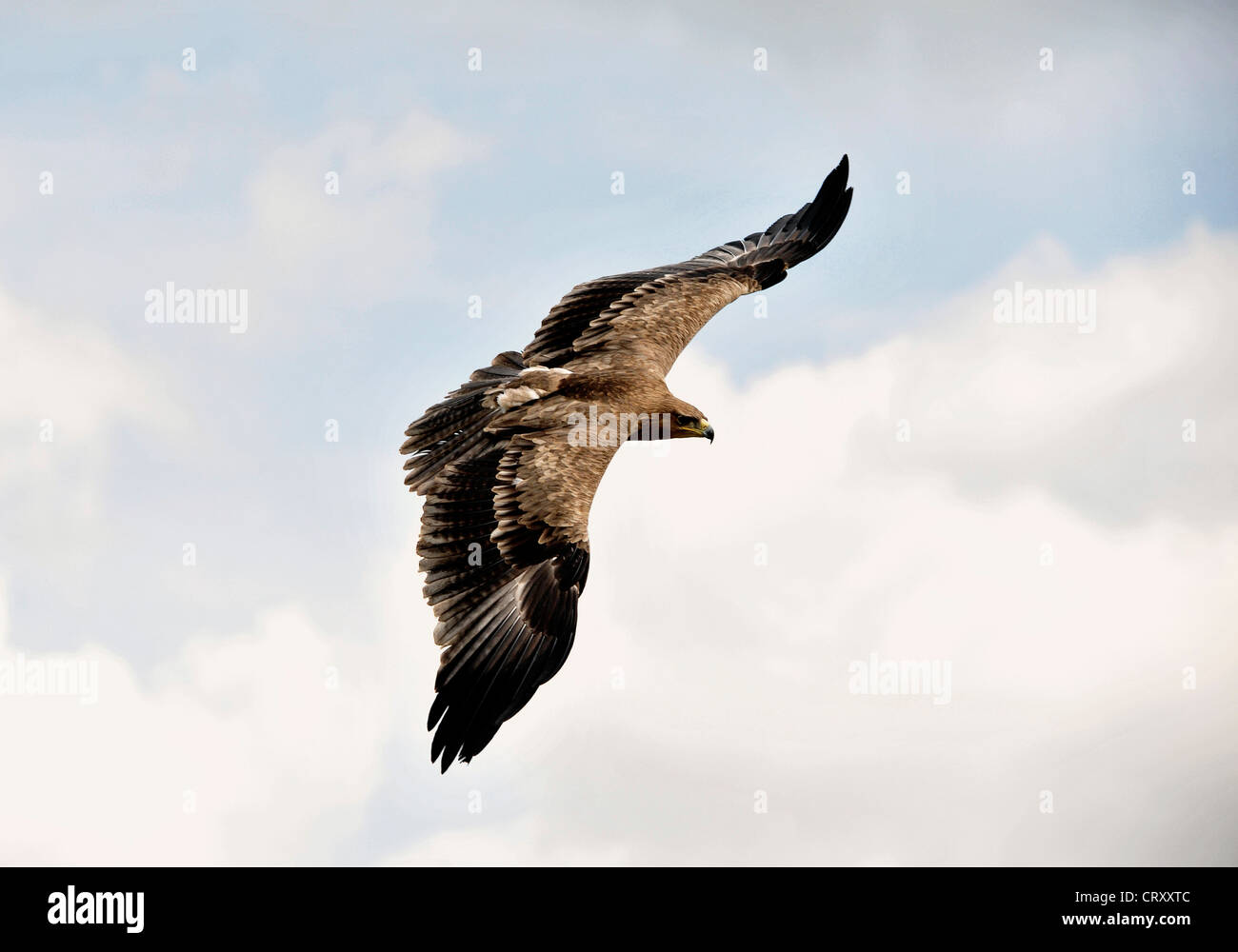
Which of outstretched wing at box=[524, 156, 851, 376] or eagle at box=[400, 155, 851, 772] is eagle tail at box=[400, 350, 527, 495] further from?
outstretched wing at box=[524, 156, 851, 376]

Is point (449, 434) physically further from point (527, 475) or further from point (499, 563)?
point (499, 563)

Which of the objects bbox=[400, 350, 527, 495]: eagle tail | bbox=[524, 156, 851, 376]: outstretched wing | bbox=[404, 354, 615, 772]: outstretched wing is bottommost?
bbox=[404, 354, 615, 772]: outstretched wing

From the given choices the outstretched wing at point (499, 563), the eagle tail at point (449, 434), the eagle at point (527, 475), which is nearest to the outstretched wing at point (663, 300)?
the eagle at point (527, 475)

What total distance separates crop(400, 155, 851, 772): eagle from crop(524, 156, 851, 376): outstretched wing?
0.02 m

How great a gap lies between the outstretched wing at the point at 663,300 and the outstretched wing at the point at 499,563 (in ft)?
5.12

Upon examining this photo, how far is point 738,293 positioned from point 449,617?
5.68 metres

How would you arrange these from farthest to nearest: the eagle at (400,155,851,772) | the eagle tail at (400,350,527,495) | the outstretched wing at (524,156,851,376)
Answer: the outstretched wing at (524,156,851,376) → the eagle tail at (400,350,527,495) → the eagle at (400,155,851,772)

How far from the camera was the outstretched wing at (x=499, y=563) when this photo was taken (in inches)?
468

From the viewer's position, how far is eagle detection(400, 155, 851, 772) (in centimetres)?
1207

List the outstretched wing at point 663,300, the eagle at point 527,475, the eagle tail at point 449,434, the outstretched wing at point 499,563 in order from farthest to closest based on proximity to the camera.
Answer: the outstretched wing at point 663,300, the eagle tail at point 449,434, the eagle at point 527,475, the outstretched wing at point 499,563

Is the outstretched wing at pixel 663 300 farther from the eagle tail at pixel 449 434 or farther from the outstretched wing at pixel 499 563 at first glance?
the outstretched wing at pixel 499 563

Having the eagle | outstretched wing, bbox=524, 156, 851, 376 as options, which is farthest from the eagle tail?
outstretched wing, bbox=524, 156, 851, 376

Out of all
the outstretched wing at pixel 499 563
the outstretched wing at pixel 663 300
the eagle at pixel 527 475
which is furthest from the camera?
the outstretched wing at pixel 663 300

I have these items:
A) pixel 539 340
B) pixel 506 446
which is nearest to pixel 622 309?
pixel 539 340
